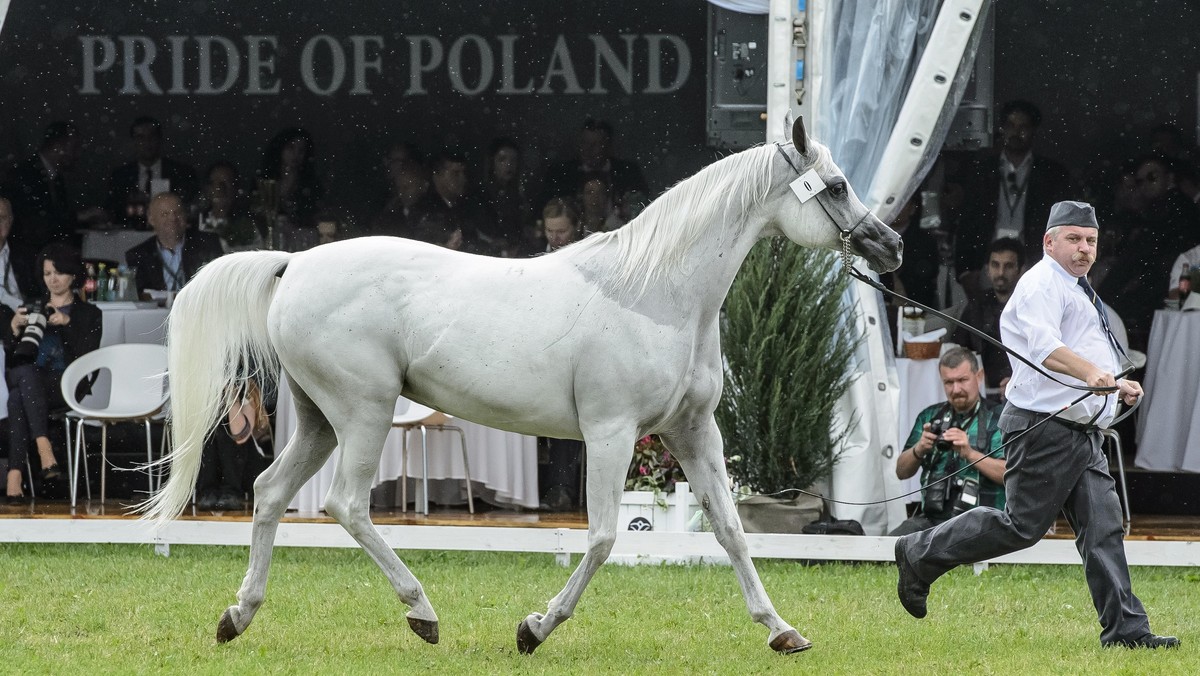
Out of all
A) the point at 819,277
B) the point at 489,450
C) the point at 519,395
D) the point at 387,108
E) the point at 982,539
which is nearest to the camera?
the point at 519,395

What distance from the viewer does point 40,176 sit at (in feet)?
37.7

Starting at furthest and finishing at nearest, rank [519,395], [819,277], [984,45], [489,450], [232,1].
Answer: [232,1]
[489,450]
[984,45]
[819,277]
[519,395]

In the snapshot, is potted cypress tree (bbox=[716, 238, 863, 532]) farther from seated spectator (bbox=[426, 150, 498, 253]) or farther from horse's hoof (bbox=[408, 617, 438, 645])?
seated spectator (bbox=[426, 150, 498, 253])

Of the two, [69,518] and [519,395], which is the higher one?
[519,395]

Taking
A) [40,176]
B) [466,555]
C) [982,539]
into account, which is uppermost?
[40,176]

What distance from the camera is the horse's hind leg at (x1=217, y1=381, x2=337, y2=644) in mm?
5305

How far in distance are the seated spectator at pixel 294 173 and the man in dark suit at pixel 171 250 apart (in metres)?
0.77

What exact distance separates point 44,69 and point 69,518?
495 cm

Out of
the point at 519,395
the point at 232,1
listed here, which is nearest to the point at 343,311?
the point at 519,395

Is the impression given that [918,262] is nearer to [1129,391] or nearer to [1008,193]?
[1008,193]

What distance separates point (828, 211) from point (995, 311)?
5123mm

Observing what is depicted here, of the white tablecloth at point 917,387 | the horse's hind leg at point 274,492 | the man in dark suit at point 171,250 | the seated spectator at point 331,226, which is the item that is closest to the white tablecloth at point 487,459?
the seated spectator at point 331,226

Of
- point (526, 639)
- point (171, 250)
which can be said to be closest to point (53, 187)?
point (171, 250)

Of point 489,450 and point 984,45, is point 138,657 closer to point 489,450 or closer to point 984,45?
point 489,450
